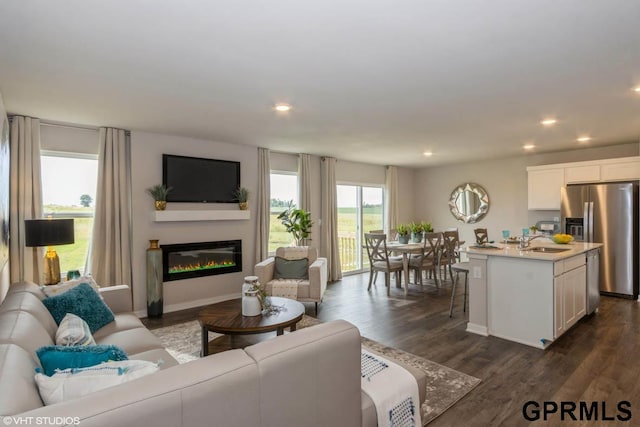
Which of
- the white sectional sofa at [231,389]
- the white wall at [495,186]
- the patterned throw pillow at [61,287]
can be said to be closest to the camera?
the white sectional sofa at [231,389]

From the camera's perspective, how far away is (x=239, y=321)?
2.85 m

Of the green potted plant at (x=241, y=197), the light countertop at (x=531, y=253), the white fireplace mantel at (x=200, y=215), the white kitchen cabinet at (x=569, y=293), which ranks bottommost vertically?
the white kitchen cabinet at (x=569, y=293)

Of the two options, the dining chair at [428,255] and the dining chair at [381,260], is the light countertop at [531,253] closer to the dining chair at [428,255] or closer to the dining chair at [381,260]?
the dining chair at [428,255]

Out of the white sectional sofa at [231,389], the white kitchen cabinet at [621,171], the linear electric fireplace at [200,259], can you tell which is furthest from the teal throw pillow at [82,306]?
the white kitchen cabinet at [621,171]

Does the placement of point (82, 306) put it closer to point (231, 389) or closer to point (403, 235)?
point (231, 389)

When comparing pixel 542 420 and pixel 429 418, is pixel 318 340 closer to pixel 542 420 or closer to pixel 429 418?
pixel 429 418

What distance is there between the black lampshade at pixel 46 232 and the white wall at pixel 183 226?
1.16 metres

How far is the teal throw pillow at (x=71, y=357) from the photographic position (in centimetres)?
146

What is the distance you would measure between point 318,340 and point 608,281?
5988mm

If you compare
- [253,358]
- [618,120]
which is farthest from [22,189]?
[618,120]

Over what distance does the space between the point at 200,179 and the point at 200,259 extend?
1210 mm

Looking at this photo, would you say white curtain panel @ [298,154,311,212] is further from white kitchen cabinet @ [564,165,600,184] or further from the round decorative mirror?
white kitchen cabinet @ [564,165,600,184]

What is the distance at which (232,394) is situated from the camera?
1.22m

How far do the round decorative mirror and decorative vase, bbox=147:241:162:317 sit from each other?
6.43 metres
